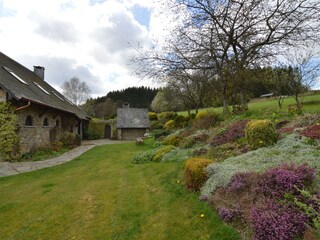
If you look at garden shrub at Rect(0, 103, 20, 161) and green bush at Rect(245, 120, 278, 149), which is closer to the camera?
green bush at Rect(245, 120, 278, 149)

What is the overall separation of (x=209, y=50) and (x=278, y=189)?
39.3 ft

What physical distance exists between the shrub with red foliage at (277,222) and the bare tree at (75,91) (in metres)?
47.0

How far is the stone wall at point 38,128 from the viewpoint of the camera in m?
12.2

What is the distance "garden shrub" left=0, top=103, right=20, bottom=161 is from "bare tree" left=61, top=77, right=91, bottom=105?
36.6 metres

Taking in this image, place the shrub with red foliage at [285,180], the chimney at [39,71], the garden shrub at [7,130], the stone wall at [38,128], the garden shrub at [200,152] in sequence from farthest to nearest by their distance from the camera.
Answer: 1. the chimney at [39,71]
2. the stone wall at [38,128]
3. the garden shrub at [7,130]
4. the garden shrub at [200,152]
5. the shrub with red foliage at [285,180]

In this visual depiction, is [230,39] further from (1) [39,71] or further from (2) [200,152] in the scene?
(1) [39,71]

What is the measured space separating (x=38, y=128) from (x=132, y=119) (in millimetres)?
18158

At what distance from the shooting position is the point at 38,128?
13.8 meters

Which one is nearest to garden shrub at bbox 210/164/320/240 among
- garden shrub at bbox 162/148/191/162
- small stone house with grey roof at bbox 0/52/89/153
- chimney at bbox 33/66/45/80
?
garden shrub at bbox 162/148/191/162

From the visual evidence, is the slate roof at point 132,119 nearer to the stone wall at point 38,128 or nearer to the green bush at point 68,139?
the green bush at point 68,139

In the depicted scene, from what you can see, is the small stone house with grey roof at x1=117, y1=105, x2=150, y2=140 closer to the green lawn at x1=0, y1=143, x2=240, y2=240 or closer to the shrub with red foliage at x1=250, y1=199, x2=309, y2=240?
the green lawn at x1=0, y1=143, x2=240, y2=240

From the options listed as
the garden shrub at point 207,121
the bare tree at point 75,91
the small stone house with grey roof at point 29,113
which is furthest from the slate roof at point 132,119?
the bare tree at point 75,91

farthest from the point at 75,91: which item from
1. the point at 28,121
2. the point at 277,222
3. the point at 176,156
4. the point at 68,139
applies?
the point at 277,222

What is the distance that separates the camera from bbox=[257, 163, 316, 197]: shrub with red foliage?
12.1ft
